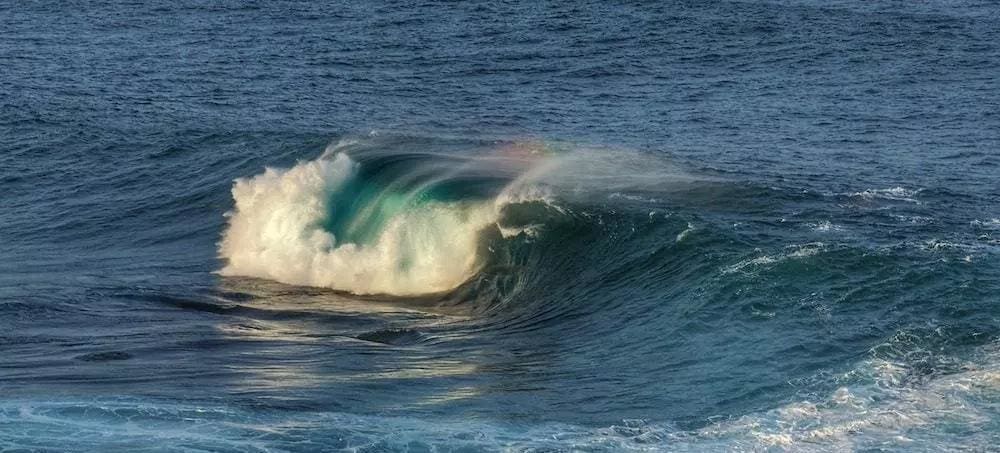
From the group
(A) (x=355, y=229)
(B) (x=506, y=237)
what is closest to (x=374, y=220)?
(A) (x=355, y=229)

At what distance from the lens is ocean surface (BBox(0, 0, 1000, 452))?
23.6m

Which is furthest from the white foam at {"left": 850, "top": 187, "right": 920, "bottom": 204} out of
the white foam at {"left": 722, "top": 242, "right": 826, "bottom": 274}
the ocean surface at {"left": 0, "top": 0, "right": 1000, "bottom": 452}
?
the white foam at {"left": 722, "top": 242, "right": 826, "bottom": 274}

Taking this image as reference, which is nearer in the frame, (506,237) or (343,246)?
(506,237)

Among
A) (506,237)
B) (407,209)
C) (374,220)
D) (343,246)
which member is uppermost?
(407,209)

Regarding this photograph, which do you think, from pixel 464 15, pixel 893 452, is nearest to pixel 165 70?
pixel 464 15

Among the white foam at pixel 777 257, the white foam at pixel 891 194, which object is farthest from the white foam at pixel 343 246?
the white foam at pixel 891 194

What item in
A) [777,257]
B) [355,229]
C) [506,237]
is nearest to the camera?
[777,257]

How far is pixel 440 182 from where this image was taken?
37688 millimetres

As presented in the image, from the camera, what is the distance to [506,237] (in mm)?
34750

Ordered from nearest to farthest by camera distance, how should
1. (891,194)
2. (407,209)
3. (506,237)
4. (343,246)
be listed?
(506,237), (343,246), (891,194), (407,209)

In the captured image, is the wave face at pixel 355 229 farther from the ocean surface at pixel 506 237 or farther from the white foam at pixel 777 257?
the white foam at pixel 777 257

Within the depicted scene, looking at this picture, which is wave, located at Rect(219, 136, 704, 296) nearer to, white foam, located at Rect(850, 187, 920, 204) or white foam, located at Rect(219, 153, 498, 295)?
white foam, located at Rect(219, 153, 498, 295)

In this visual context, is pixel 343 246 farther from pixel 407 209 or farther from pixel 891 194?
pixel 891 194

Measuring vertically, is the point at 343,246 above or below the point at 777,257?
below
